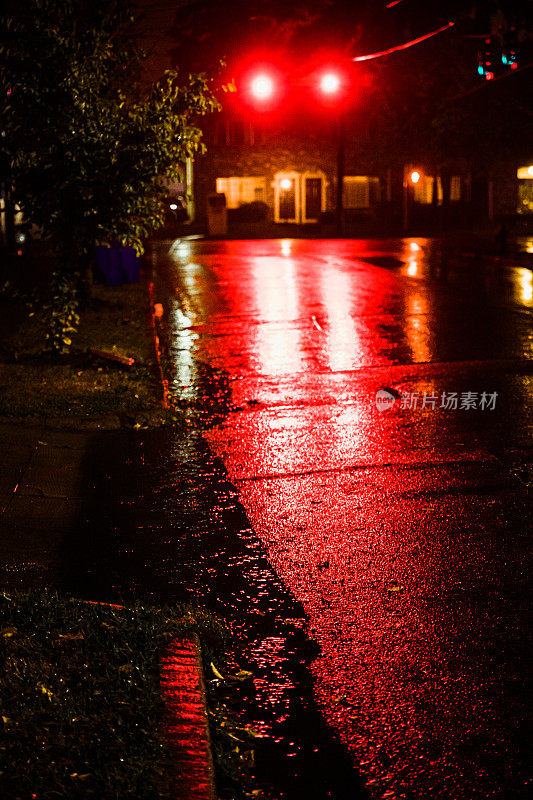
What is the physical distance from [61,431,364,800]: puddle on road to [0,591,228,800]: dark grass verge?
1.02 feet

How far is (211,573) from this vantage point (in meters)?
5.44

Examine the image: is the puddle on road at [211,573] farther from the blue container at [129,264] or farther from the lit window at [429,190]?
the lit window at [429,190]

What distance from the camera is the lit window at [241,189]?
183ft

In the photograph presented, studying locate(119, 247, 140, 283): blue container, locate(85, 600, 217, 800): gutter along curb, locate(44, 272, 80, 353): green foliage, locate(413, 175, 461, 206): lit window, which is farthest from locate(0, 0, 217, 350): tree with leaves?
locate(413, 175, 461, 206): lit window

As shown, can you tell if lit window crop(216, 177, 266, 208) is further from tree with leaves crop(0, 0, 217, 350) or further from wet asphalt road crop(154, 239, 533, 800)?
tree with leaves crop(0, 0, 217, 350)

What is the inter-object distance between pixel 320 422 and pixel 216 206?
3913 centimetres

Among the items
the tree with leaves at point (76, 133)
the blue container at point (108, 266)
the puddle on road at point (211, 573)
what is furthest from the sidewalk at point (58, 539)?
the blue container at point (108, 266)

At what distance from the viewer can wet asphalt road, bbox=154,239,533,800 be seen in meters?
3.83

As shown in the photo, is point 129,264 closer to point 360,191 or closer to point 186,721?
point 186,721

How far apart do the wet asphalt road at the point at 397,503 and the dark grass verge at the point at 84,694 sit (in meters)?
0.79

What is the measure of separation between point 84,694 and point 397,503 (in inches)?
133

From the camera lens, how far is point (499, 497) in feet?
22.1

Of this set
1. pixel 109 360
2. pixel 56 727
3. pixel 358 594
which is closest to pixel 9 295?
pixel 109 360

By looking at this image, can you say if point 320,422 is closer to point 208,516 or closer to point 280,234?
point 208,516
